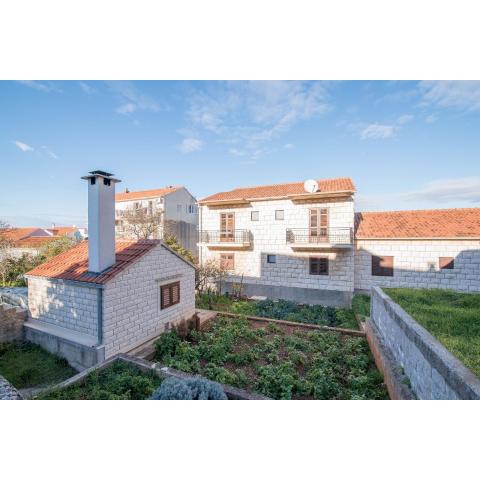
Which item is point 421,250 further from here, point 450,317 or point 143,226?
point 143,226

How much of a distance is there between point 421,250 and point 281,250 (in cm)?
641

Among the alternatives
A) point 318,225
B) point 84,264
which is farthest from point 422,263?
point 84,264

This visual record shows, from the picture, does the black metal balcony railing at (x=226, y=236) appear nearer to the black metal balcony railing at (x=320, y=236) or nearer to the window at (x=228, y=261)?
the window at (x=228, y=261)

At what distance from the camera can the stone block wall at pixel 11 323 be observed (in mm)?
6637

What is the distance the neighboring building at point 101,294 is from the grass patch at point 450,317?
6161 millimetres

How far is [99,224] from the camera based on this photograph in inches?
227

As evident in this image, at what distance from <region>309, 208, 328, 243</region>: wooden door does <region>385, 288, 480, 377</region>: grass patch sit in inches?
218

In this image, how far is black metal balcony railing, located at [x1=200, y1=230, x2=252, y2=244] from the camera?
1350 centimetres

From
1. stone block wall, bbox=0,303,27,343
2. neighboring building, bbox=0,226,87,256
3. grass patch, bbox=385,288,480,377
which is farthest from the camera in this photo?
neighboring building, bbox=0,226,87,256

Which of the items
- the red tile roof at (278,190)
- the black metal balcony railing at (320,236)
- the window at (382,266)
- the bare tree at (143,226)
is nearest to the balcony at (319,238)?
the black metal balcony railing at (320,236)

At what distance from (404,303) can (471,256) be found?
7969mm

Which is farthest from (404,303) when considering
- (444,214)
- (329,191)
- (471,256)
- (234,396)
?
(444,214)

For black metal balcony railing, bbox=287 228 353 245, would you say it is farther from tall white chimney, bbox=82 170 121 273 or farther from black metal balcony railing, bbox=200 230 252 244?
tall white chimney, bbox=82 170 121 273

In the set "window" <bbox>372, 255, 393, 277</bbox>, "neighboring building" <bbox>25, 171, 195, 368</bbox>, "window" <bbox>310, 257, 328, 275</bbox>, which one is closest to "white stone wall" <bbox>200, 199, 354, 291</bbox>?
"window" <bbox>310, 257, 328, 275</bbox>
